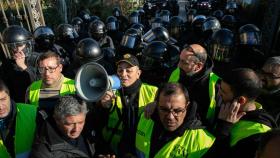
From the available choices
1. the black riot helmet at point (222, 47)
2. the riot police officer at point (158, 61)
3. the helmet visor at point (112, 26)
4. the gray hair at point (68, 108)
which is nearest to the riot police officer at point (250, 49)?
the black riot helmet at point (222, 47)

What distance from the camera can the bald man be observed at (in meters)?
3.78

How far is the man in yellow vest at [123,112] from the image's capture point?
3771 mm

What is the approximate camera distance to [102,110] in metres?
3.82

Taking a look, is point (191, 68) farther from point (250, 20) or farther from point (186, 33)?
point (250, 20)

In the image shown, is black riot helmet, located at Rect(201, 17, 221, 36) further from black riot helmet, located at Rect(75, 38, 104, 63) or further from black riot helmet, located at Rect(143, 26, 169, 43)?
black riot helmet, located at Rect(75, 38, 104, 63)

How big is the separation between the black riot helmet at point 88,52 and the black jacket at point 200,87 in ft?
8.56

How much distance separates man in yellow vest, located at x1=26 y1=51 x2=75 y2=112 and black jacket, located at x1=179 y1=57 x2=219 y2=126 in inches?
64.5

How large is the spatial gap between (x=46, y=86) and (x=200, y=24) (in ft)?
22.4

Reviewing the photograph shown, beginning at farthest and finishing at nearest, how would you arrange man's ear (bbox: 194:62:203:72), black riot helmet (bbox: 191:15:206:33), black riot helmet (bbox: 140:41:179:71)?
1. black riot helmet (bbox: 191:15:206:33)
2. black riot helmet (bbox: 140:41:179:71)
3. man's ear (bbox: 194:62:203:72)

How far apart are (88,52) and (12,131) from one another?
3.19 metres

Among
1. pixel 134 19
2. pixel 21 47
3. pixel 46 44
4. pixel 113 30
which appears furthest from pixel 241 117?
pixel 134 19

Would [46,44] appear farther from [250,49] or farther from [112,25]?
[250,49]

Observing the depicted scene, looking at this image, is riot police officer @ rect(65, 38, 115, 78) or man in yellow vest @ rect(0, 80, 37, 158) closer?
man in yellow vest @ rect(0, 80, 37, 158)

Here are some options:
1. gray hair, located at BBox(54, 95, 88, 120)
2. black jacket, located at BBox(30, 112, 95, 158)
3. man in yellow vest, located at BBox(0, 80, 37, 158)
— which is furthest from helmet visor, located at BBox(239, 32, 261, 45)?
man in yellow vest, located at BBox(0, 80, 37, 158)
